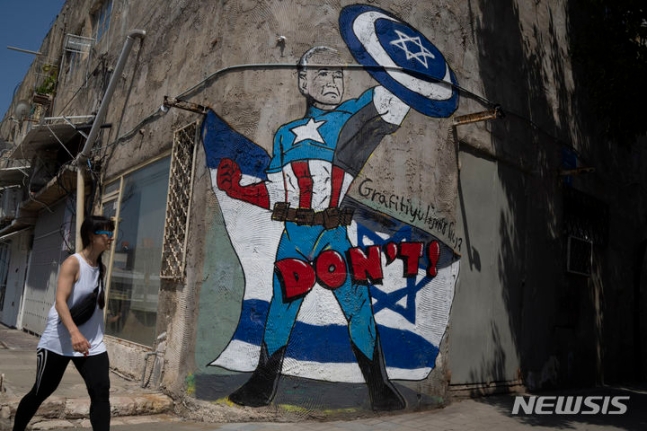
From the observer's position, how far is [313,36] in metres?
6.41

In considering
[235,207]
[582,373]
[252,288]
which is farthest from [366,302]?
[582,373]

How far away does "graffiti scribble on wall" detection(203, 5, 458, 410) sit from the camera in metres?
5.79

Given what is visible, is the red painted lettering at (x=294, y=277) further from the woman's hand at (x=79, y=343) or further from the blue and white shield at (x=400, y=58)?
the woman's hand at (x=79, y=343)

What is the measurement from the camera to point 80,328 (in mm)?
3715

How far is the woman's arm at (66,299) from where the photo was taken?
355 centimetres

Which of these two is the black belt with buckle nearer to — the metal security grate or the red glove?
the red glove

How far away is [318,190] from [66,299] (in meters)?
3.03

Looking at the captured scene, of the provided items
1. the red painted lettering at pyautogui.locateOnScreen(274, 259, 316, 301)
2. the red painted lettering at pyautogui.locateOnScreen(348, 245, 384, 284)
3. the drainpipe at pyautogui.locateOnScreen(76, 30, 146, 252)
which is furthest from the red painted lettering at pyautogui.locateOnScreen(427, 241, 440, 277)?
the drainpipe at pyautogui.locateOnScreen(76, 30, 146, 252)

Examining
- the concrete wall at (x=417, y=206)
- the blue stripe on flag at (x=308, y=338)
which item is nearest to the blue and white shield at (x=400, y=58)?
the concrete wall at (x=417, y=206)

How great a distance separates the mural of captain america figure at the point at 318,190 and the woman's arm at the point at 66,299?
2.40 meters

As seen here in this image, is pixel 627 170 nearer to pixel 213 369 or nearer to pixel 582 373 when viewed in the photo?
pixel 582 373

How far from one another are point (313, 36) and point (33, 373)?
545cm

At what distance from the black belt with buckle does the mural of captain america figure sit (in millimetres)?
11

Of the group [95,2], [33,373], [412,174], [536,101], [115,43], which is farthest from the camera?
[95,2]
